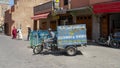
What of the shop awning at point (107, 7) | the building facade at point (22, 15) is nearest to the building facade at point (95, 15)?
the shop awning at point (107, 7)

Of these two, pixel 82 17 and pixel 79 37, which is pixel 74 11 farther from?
pixel 79 37

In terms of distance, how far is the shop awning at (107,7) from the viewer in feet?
64.4

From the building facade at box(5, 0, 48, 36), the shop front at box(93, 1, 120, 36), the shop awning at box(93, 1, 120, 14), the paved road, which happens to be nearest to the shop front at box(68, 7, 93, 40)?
the shop front at box(93, 1, 120, 36)

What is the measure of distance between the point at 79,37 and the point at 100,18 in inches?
380

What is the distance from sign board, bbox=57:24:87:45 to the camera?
51.5ft

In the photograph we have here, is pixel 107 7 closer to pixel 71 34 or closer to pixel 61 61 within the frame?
pixel 71 34

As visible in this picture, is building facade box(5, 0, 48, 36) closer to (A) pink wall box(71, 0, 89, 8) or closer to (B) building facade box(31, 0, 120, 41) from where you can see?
(B) building facade box(31, 0, 120, 41)

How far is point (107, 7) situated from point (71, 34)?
612cm

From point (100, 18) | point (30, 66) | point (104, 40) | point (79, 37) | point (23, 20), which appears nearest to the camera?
point (30, 66)

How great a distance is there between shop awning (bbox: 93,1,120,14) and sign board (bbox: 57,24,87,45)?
16.1 ft

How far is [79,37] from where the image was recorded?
51.5 ft

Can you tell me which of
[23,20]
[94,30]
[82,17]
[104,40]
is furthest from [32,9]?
[104,40]

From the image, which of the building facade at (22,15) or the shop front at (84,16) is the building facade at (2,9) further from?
the shop front at (84,16)

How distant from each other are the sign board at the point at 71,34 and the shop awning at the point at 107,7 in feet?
16.1
